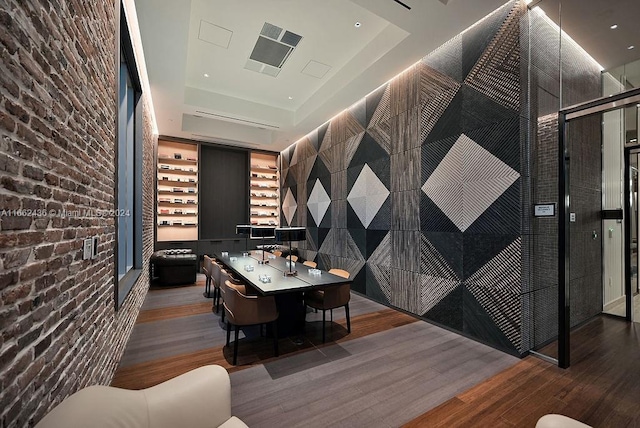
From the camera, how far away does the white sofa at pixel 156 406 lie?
3.27 ft

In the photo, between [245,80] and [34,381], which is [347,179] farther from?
[34,381]

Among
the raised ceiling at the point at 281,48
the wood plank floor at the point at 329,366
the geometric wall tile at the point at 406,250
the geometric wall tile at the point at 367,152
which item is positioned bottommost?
the wood plank floor at the point at 329,366

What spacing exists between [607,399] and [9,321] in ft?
12.7

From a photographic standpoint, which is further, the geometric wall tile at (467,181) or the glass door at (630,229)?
the glass door at (630,229)

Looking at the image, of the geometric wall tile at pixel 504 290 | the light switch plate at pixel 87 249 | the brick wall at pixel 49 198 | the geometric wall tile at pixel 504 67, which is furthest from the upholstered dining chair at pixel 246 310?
the geometric wall tile at pixel 504 67

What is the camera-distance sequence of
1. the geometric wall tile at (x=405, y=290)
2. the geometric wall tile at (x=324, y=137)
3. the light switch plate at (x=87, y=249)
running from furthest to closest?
1. the geometric wall tile at (x=324, y=137)
2. the geometric wall tile at (x=405, y=290)
3. the light switch plate at (x=87, y=249)

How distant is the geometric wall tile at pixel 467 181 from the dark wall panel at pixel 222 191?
657 cm

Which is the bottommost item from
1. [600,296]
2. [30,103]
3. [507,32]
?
[600,296]

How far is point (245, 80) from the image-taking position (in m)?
5.70

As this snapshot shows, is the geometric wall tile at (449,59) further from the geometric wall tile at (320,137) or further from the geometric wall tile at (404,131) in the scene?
the geometric wall tile at (320,137)

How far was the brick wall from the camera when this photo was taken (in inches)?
37.2

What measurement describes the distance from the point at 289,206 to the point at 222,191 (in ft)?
7.20

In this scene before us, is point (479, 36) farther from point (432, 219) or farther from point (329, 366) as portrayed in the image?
point (329, 366)

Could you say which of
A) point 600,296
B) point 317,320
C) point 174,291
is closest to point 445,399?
point 317,320
